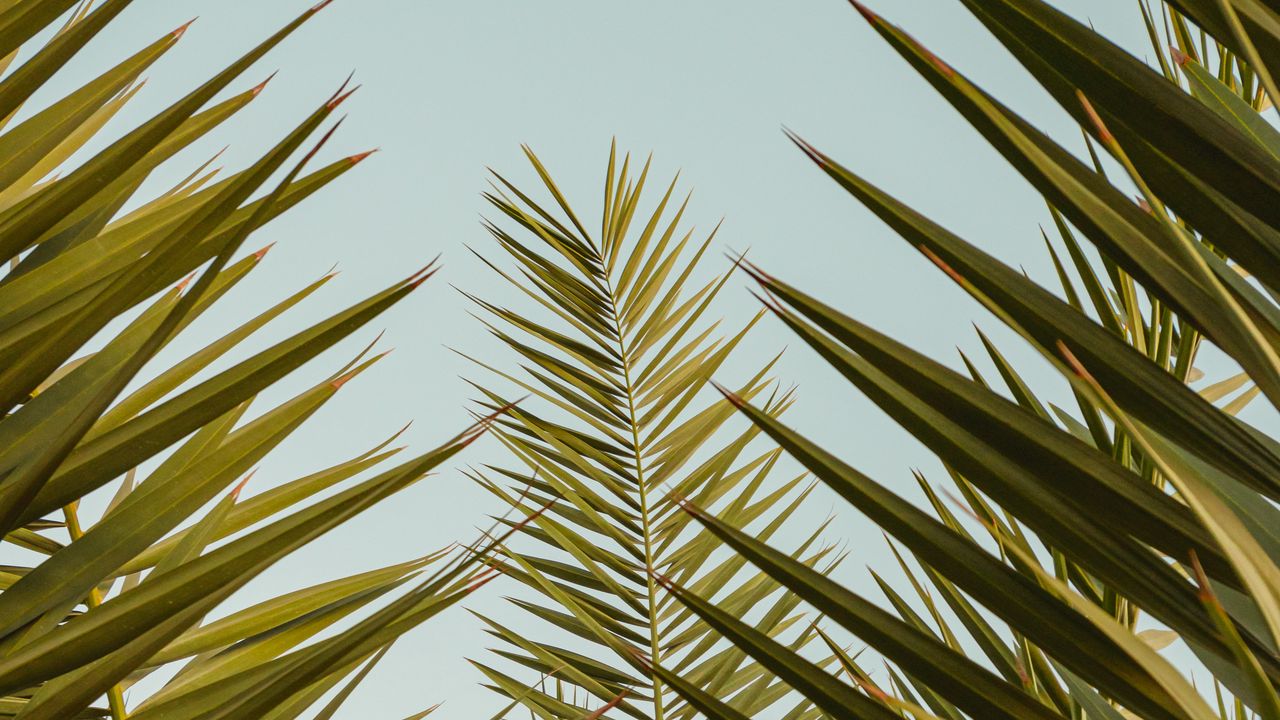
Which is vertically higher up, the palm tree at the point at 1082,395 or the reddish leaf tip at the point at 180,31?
the reddish leaf tip at the point at 180,31

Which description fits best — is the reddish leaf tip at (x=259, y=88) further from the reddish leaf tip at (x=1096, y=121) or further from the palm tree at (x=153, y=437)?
the reddish leaf tip at (x=1096, y=121)

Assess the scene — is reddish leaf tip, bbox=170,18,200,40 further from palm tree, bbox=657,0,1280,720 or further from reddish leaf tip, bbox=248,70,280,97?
palm tree, bbox=657,0,1280,720

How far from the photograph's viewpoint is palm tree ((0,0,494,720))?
42cm

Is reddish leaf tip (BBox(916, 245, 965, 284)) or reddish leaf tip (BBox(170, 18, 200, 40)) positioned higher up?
reddish leaf tip (BBox(170, 18, 200, 40))

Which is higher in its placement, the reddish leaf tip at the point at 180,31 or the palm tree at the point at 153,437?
the reddish leaf tip at the point at 180,31

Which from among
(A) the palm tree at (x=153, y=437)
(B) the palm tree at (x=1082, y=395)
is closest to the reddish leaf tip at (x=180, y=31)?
(A) the palm tree at (x=153, y=437)

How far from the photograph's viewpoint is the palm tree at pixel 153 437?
42 centimetres

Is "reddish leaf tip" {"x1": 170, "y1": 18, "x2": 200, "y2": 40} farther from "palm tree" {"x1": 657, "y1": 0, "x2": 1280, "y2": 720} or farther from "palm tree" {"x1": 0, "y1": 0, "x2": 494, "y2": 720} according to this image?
"palm tree" {"x1": 657, "y1": 0, "x2": 1280, "y2": 720}

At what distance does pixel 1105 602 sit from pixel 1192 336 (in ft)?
0.83

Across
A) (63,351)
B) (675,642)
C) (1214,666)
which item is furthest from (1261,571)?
(675,642)

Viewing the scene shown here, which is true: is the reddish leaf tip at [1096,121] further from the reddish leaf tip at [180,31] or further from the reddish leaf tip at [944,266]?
the reddish leaf tip at [180,31]

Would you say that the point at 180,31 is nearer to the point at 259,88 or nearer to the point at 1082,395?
the point at 259,88

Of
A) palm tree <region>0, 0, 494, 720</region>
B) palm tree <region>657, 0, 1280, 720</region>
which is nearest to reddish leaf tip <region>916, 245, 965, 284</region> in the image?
palm tree <region>657, 0, 1280, 720</region>

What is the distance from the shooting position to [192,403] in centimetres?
48
